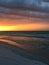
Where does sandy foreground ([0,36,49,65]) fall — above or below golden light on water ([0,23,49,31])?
below

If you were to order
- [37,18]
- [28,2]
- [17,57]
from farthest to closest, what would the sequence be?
[28,2], [37,18], [17,57]

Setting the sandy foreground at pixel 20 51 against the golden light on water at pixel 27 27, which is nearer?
the sandy foreground at pixel 20 51

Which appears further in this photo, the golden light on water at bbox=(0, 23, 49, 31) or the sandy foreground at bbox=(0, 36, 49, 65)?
the golden light on water at bbox=(0, 23, 49, 31)

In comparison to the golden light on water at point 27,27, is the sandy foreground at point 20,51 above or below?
below

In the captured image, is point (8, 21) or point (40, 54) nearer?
point (40, 54)

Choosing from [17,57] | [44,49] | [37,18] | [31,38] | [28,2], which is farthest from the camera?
[28,2]

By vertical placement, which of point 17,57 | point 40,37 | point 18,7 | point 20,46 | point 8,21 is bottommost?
point 17,57

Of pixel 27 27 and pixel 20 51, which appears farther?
pixel 27 27

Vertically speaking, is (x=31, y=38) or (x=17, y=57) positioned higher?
(x=31, y=38)

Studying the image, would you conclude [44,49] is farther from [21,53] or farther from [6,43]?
[6,43]

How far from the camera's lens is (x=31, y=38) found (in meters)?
3.63

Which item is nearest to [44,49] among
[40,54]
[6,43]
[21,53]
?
[40,54]

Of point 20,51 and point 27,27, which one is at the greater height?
point 27,27

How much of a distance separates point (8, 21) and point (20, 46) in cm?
65
